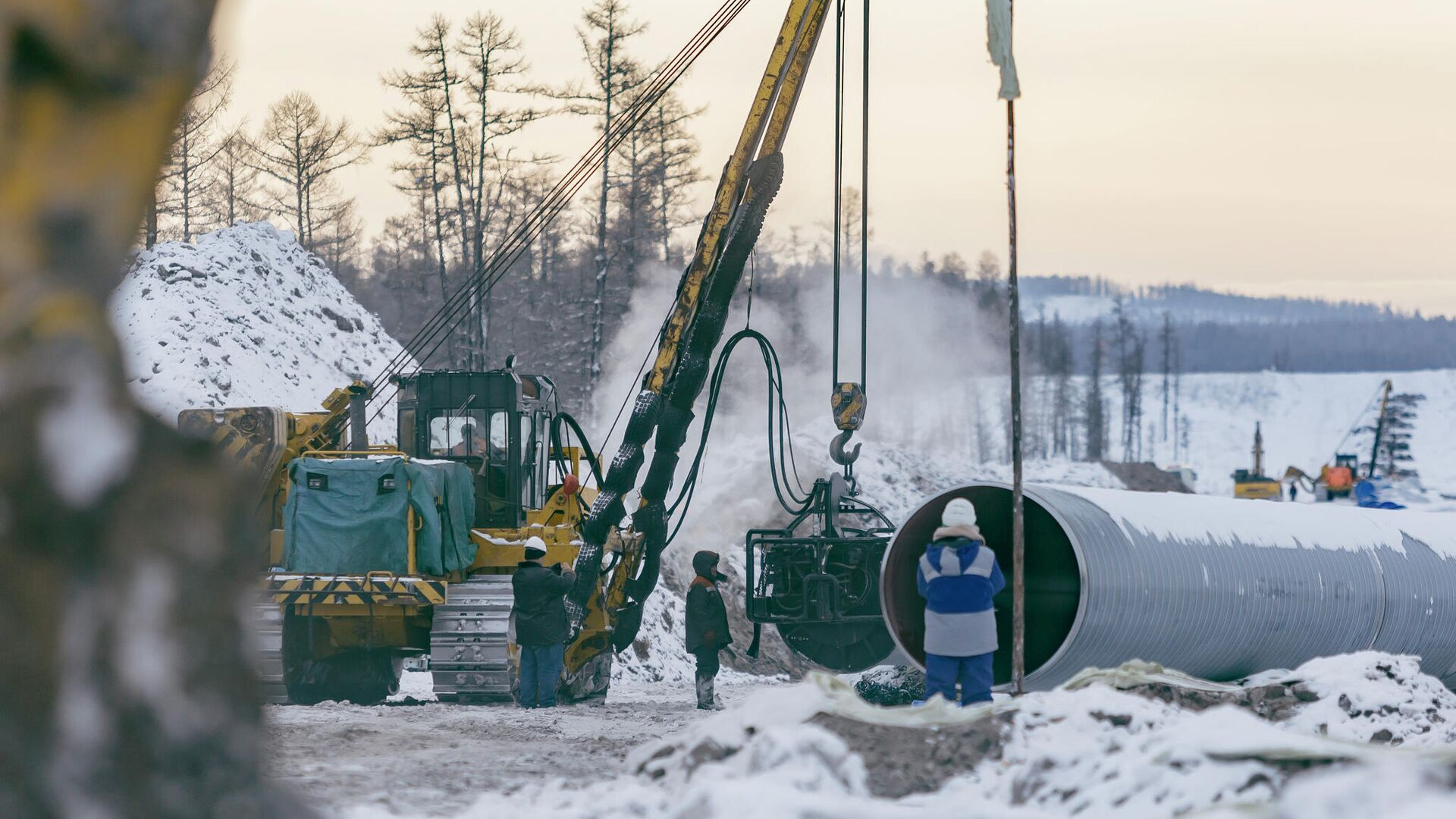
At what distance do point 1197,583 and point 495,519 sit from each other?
7816 millimetres

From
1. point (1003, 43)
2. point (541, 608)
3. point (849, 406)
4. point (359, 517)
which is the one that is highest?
point (1003, 43)

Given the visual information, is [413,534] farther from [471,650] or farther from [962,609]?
[962,609]

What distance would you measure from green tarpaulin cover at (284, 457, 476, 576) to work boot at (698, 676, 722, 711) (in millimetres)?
2819

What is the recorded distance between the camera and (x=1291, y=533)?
1408 centimetres

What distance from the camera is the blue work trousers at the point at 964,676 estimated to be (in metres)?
10.7

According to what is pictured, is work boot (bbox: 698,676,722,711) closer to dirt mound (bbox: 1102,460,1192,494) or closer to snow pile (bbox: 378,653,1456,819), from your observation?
snow pile (bbox: 378,653,1456,819)

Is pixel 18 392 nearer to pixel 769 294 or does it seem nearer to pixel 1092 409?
pixel 769 294

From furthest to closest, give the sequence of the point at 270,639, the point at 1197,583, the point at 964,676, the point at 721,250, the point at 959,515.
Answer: the point at 721,250 → the point at 270,639 → the point at 1197,583 → the point at 959,515 → the point at 964,676

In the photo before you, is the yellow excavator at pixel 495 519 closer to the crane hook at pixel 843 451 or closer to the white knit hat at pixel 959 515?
the crane hook at pixel 843 451

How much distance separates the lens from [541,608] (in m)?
15.0

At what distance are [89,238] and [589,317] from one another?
39.8m

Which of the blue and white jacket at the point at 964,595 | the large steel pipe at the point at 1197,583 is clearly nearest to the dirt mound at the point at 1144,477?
the large steel pipe at the point at 1197,583

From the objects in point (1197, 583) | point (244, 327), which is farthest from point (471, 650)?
point (244, 327)

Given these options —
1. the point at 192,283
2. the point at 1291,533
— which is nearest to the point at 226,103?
the point at 192,283
